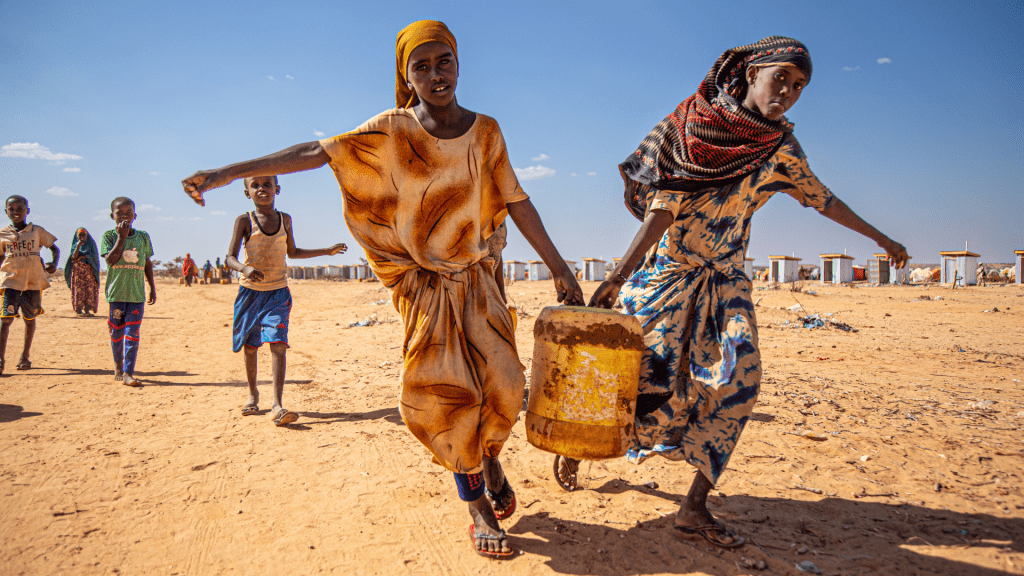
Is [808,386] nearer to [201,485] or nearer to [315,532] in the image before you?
[315,532]

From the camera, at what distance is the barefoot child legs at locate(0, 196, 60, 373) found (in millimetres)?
6953

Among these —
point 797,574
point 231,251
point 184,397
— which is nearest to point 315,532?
point 797,574

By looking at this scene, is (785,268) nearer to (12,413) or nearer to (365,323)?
(365,323)

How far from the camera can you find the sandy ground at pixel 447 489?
95.3 inches

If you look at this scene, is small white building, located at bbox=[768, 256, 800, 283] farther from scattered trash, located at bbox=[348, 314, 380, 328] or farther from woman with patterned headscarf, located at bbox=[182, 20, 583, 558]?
woman with patterned headscarf, located at bbox=[182, 20, 583, 558]

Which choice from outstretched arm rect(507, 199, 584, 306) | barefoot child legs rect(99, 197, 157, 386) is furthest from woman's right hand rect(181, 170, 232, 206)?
barefoot child legs rect(99, 197, 157, 386)

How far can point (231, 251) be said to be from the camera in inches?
190

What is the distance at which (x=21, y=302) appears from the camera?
7059 millimetres

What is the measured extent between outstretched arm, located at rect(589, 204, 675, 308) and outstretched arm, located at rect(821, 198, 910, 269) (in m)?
1.00

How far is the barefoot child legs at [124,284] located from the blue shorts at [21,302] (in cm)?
146

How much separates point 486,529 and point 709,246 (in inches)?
71.0

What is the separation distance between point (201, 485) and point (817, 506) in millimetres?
3665

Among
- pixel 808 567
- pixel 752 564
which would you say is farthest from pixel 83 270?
pixel 808 567

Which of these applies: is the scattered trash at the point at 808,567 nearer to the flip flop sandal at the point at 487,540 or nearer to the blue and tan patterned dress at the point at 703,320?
the blue and tan patterned dress at the point at 703,320
